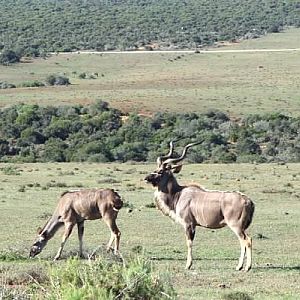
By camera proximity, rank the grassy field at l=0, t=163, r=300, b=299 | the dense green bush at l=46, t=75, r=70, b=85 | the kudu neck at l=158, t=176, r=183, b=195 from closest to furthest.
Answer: the grassy field at l=0, t=163, r=300, b=299, the kudu neck at l=158, t=176, r=183, b=195, the dense green bush at l=46, t=75, r=70, b=85

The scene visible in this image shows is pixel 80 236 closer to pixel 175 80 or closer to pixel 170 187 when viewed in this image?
pixel 170 187

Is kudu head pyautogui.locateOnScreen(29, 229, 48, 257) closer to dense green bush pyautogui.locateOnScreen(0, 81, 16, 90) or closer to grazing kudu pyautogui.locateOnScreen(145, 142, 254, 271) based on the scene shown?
grazing kudu pyautogui.locateOnScreen(145, 142, 254, 271)

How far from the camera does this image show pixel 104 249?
1599cm

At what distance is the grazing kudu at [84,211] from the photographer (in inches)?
630

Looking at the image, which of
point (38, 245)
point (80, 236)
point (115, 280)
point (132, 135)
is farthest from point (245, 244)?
point (132, 135)

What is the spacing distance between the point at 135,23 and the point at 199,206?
105367 mm

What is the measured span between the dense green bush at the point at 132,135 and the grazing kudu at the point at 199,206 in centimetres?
2645

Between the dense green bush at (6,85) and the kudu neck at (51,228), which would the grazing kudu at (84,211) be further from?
the dense green bush at (6,85)

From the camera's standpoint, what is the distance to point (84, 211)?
52.8ft

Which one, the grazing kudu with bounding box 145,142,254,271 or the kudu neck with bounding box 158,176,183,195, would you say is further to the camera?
the kudu neck with bounding box 158,176,183,195

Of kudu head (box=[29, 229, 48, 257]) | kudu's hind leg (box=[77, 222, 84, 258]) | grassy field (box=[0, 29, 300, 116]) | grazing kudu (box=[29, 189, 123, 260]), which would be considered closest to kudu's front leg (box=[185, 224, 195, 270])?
grazing kudu (box=[29, 189, 123, 260])

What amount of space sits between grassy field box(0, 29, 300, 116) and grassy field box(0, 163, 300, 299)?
25.1m

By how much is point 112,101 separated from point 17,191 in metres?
35.3

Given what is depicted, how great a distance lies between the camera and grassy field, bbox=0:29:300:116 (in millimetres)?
64625
